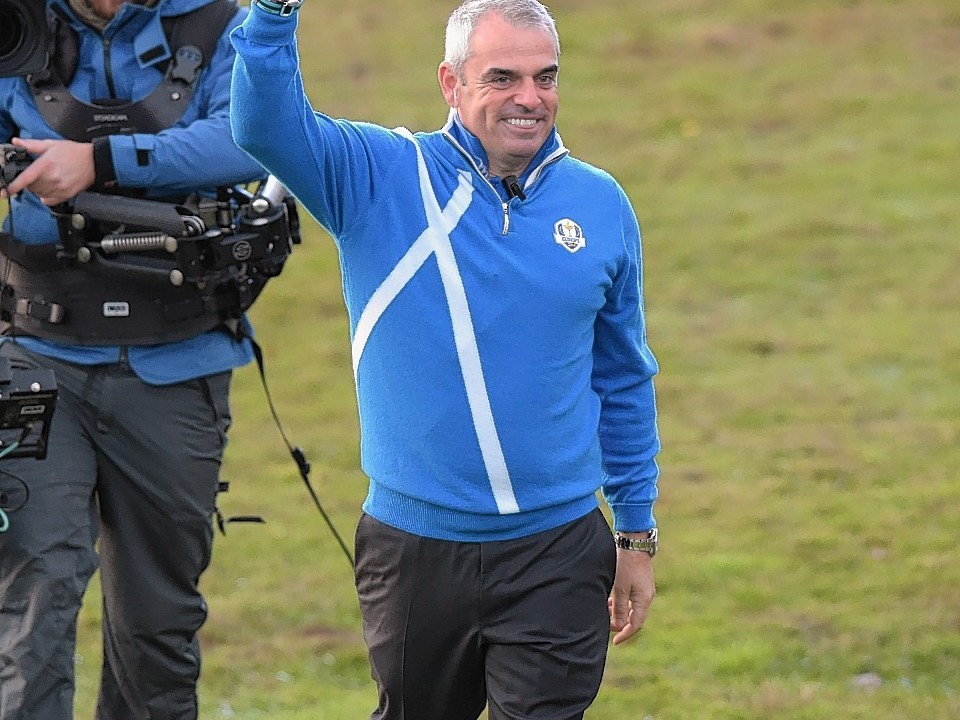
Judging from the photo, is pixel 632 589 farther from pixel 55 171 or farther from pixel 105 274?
pixel 55 171

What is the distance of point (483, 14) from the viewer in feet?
13.4

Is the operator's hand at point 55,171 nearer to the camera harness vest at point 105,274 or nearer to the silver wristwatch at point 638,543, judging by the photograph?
the camera harness vest at point 105,274

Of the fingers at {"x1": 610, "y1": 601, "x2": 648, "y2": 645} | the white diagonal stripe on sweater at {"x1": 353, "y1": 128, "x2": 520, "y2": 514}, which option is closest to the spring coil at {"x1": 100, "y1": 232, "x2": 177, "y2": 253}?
the white diagonal stripe on sweater at {"x1": 353, "y1": 128, "x2": 520, "y2": 514}

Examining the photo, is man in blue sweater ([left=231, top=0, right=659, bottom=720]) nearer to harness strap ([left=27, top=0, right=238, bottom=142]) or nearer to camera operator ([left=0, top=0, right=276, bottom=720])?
camera operator ([left=0, top=0, right=276, bottom=720])

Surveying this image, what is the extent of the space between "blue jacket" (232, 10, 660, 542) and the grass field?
7.38 feet

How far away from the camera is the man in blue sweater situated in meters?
4.00

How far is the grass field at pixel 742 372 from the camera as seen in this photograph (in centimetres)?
669

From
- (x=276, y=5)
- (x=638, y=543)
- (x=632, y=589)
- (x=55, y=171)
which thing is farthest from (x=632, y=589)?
(x=55, y=171)

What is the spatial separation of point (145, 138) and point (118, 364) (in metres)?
0.62

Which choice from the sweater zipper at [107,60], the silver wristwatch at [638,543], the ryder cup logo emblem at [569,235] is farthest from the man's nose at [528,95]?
the sweater zipper at [107,60]

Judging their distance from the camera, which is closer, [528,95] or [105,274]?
[528,95]

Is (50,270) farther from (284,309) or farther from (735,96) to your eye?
(735,96)

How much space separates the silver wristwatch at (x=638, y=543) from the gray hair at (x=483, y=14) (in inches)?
47.0

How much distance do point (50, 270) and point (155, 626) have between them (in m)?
1.01
